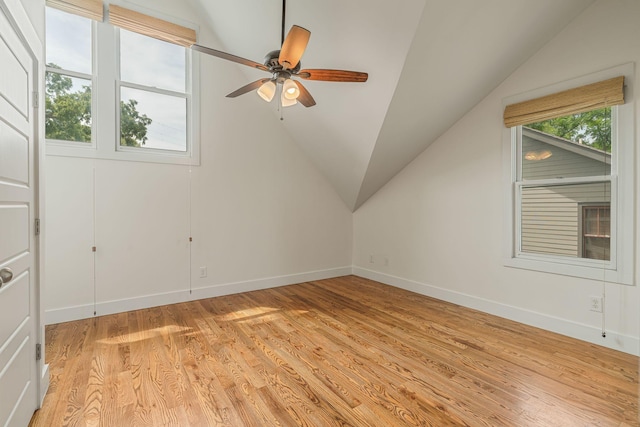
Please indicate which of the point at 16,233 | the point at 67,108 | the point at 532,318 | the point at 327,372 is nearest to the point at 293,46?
the point at 16,233

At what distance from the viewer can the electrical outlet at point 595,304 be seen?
249cm

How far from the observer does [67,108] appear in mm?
2977

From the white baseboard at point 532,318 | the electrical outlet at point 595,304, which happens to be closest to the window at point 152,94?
the white baseboard at point 532,318

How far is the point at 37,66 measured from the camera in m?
1.64

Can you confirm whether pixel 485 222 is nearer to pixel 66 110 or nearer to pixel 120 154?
pixel 120 154

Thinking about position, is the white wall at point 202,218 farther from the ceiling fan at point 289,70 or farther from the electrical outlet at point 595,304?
the electrical outlet at point 595,304

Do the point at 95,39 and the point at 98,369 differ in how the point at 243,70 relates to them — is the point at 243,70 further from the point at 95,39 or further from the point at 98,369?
the point at 98,369

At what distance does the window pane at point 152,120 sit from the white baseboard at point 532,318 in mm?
3453

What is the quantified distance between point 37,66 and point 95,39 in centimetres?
189

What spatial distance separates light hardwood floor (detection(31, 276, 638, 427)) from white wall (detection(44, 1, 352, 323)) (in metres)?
0.44

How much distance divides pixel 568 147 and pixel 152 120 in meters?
4.32

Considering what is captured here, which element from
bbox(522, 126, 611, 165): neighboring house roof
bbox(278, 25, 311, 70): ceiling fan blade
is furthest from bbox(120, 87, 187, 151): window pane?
bbox(522, 126, 611, 165): neighboring house roof

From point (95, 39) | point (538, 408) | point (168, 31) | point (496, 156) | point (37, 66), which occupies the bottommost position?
point (538, 408)

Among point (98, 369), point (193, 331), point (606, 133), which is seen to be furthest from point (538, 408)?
point (98, 369)
